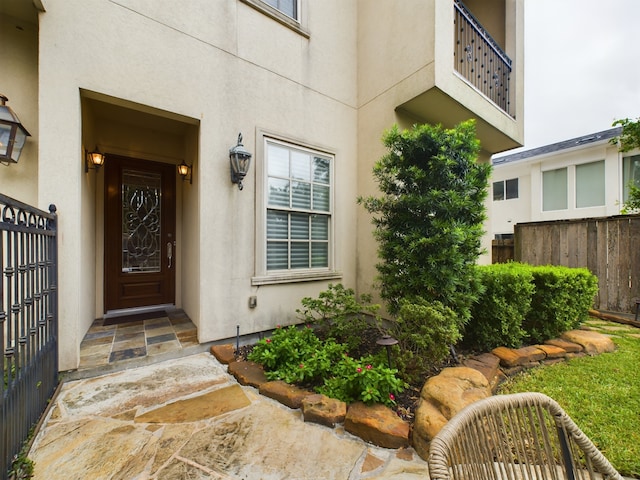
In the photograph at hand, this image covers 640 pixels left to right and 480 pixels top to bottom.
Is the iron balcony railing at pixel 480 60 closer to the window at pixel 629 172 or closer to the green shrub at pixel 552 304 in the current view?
the green shrub at pixel 552 304

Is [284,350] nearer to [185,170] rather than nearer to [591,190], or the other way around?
[185,170]

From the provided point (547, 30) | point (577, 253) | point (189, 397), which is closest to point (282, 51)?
point (189, 397)

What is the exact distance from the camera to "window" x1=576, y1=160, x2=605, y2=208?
9.12 meters

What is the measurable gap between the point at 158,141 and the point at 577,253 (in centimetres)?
788

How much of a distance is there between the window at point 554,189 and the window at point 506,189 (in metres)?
1.12

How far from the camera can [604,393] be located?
2.20m

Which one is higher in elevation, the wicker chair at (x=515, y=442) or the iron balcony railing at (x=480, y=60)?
the iron balcony railing at (x=480, y=60)

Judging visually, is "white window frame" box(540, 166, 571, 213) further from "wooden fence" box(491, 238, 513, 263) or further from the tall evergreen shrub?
the tall evergreen shrub

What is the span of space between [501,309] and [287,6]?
5135mm

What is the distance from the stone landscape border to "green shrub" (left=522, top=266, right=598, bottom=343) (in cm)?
57

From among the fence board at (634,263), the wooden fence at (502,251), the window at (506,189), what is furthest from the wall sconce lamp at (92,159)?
the window at (506,189)

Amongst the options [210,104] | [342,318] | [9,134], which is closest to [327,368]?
[342,318]

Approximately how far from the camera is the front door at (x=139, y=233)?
4.08 metres

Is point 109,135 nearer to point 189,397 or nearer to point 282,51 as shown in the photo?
point 282,51
